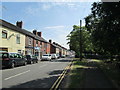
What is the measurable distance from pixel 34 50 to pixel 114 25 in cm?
3458

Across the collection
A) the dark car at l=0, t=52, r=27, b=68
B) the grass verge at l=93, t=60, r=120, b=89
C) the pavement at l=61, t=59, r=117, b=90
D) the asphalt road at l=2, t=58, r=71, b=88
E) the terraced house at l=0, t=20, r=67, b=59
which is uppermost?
the terraced house at l=0, t=20, r=67, b=59

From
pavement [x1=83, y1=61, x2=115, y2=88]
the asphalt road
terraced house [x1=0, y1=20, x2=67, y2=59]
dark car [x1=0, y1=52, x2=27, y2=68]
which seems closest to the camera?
pavement [x1=83, y1=61, x2=115, y2=88]

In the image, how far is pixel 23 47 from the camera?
118ft

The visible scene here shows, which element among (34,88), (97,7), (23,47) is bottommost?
(34,88)

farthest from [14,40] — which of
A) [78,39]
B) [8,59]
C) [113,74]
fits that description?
[113,74]

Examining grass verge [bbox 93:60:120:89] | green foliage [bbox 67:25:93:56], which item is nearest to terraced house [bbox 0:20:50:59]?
green foliage [bbox 67:25:93:56]

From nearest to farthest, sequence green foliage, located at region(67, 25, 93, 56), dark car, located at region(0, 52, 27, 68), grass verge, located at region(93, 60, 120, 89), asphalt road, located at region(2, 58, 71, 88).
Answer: grass verge, located at region(93, 60, 120, 89) < asphalt road, located at region(2, 58, 71, 88) < dark car, located at region(0, 52, 27, 68) < green foliage, located at region(67, 25, 93, 56)

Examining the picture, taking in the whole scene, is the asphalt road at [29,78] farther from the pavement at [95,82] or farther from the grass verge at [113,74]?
the grass verge at [113,74]

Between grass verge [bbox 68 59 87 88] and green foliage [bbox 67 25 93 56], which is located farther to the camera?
green foliage [bbox 67 25 93 56]

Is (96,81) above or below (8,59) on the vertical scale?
below

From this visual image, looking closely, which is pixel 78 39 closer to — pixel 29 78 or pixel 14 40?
pixel 14 40

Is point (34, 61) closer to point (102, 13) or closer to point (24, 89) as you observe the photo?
point (102, 13)

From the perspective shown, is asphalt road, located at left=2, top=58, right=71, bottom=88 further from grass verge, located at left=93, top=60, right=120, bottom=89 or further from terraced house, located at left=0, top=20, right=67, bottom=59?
terraced house, located at left=0, top=20, right=67, bottom=59

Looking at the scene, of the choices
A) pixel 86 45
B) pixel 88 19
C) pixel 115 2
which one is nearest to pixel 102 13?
pixel 115 2
